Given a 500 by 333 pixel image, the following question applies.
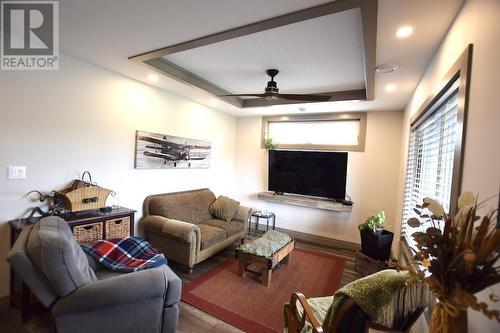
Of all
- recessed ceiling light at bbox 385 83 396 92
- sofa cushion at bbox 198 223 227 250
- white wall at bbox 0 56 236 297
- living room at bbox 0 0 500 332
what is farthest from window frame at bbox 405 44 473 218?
white wall at bbox 0 56 236 297

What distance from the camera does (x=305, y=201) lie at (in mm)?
4395

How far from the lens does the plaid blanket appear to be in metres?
2.13

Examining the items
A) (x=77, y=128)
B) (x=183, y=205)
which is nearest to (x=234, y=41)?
(x=77, y=128)

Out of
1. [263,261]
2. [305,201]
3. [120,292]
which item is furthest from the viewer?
[305,201]

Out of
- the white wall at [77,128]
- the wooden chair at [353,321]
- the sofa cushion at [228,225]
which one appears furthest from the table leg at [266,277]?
the white wall at [77,128]

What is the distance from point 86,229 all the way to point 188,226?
1033 mm

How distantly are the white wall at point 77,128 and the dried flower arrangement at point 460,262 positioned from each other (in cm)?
308

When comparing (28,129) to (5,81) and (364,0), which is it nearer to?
(5,81)

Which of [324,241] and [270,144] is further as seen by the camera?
[270,144]

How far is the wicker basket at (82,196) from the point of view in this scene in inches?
93.1

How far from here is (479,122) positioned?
3.69 ft

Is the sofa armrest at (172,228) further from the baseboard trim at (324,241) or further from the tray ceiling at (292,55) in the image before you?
the baseboard trim at (324,241)

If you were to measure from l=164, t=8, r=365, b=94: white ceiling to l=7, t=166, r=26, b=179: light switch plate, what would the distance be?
6.05 ft

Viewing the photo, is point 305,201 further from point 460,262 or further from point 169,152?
point 460,262
